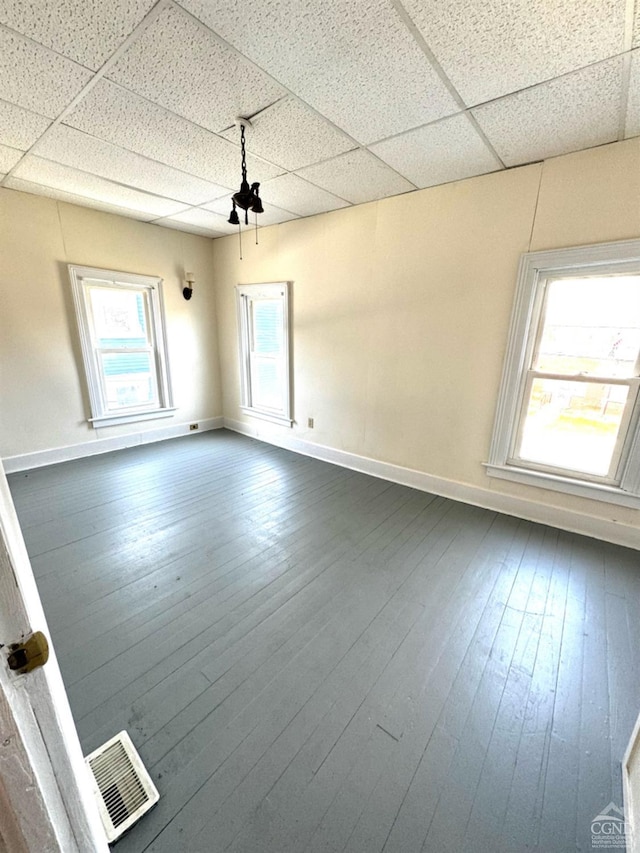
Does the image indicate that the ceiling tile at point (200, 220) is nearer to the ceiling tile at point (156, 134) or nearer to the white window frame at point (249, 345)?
the white window frame at point (249, 345)

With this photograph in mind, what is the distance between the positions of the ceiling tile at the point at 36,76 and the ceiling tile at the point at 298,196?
1352 mm

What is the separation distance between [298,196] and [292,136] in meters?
1.00

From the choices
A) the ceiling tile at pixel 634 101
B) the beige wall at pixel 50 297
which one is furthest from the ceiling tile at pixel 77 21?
the beige wall at pixel 50 297

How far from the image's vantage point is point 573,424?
99.9 inches

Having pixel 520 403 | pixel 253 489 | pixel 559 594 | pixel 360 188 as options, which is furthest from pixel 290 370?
pixel 559 594

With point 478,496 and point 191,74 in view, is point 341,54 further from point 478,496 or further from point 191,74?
point 478,496

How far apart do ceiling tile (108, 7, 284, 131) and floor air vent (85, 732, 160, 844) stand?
2672 mm

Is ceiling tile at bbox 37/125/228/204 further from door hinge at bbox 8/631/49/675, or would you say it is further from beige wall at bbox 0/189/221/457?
door hinge at bbox 8/631/49/675

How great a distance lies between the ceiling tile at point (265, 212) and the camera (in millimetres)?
3205

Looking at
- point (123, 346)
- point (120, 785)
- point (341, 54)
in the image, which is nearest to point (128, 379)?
point (123, 346)

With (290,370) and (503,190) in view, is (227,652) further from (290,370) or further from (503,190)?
(503,190)

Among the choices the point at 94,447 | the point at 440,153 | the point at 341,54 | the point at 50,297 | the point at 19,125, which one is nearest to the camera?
the point at 341,54

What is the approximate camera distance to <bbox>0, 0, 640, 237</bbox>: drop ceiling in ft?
4.21

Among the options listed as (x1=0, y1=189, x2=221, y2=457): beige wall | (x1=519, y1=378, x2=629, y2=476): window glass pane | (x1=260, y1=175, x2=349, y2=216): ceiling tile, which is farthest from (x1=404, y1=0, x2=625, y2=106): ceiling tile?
(x1=0, y1=189, x2=221, y2=457): beige wall
